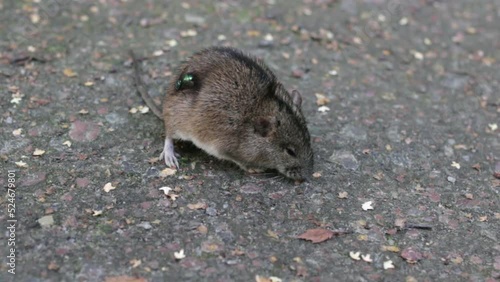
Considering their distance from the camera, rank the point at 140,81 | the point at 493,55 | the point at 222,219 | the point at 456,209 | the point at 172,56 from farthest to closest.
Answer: the point at 493,55 → the point at 172,56 → the point at 140,81 → the point at 456,209 → the point at 222,219

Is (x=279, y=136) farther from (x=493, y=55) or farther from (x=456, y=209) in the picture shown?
(x=493, y=55)

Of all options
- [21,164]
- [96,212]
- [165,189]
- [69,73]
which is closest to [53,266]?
[96,212]

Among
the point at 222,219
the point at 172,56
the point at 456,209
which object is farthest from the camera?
the point at 172,56

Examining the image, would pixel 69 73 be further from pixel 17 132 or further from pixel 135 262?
pixel 135 262

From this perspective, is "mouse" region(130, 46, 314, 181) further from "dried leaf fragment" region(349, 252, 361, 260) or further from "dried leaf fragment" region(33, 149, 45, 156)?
"dried leaf fragment" region(33, 149, 45, 156)

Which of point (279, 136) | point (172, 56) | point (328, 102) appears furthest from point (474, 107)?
point (172, 56)

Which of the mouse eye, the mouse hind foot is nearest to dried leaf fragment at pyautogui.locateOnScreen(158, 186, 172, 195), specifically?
the mouse hind foot

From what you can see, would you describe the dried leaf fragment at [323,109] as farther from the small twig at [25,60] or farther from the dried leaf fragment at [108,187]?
the small twig at [25,60]
